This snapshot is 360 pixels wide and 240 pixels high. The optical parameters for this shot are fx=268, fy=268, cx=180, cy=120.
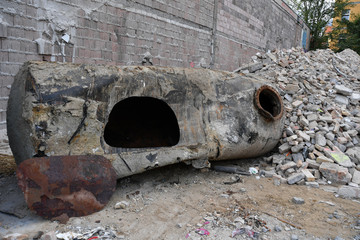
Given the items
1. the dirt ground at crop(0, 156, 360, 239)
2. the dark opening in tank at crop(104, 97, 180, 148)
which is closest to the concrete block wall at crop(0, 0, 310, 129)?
the dark opening in tank at crop(104, 97, 180, 148)

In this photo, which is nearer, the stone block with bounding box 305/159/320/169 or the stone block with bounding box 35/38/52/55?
the stone block with bounding box 305/159/320/169

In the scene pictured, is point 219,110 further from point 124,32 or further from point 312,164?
point 124,32

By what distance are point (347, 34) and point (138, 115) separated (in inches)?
900

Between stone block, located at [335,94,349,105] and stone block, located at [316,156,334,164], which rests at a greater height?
stone block, located at [335,94,349,105]

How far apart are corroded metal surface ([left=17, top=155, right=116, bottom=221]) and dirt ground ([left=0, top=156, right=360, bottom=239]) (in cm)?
11

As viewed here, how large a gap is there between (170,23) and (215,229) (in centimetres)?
580

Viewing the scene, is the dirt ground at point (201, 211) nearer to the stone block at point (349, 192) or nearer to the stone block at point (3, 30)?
the stone block at point (349, 192)

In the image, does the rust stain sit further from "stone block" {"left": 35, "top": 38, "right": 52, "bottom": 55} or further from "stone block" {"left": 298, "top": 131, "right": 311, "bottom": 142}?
"stone block" {"left": 35, "top": 38, "right": 52, "bottom": 55}

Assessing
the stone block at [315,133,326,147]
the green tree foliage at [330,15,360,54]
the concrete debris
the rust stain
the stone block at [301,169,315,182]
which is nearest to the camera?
the concrete debris

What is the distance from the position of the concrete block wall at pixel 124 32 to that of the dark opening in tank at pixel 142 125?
5.72ft

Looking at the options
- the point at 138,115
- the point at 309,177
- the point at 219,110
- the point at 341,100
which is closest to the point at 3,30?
the point at 138,115

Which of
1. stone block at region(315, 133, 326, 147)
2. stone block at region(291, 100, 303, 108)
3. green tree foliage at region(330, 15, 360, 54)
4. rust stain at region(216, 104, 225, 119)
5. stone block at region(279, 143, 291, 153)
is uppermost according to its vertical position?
green tree foliage at region(330, 15, 360, 54)

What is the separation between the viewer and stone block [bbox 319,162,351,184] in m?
3.59

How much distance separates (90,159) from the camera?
2.51 meters
